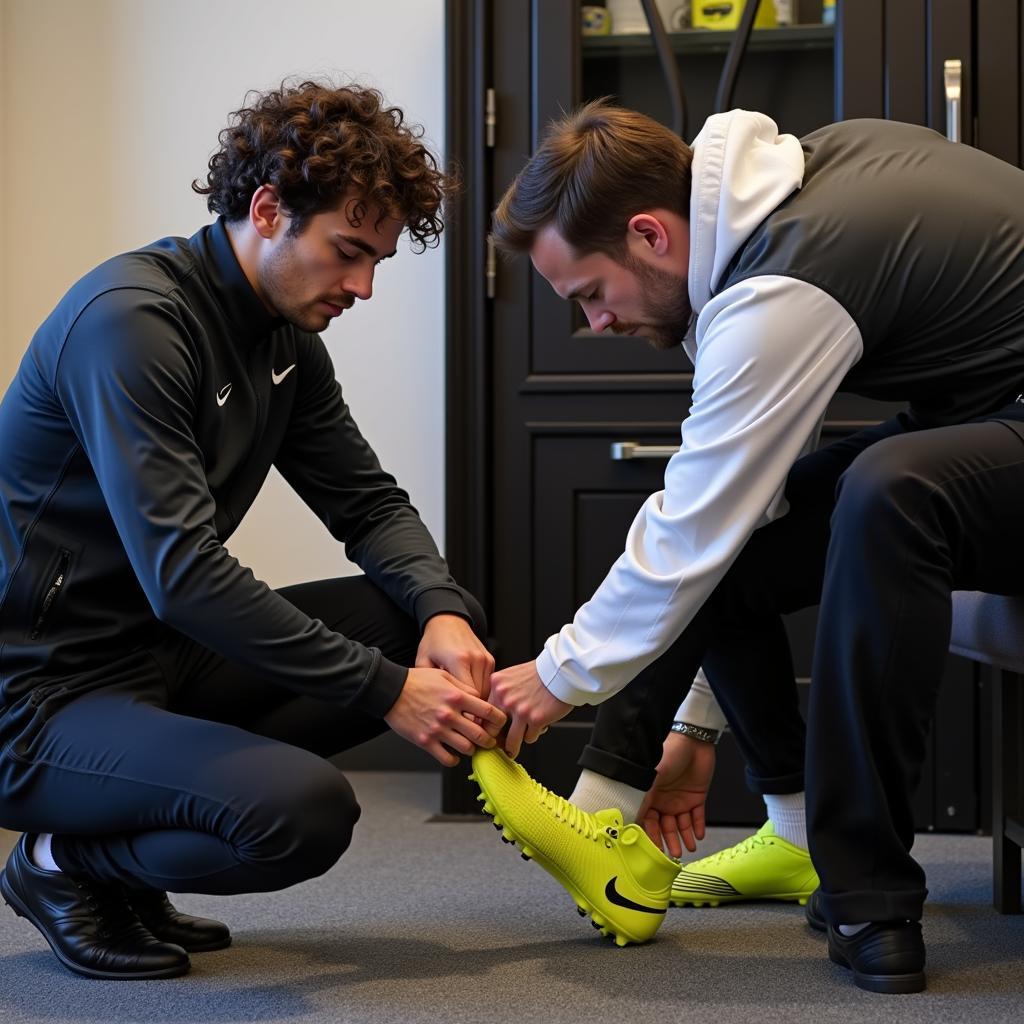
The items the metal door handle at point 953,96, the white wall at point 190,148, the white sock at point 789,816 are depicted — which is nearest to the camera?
the white sock at point 789,816

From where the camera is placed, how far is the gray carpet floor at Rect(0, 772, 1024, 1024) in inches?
51.4

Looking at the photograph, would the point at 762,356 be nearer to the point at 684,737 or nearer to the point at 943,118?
the point at 684,737

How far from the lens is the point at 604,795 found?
1562 millimetres

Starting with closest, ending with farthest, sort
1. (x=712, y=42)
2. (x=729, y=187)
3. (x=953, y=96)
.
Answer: (x=729, y=187) → (x=953, y=96) → (x=712, y=42)

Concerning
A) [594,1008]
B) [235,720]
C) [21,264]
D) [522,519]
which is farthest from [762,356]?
[21,264]

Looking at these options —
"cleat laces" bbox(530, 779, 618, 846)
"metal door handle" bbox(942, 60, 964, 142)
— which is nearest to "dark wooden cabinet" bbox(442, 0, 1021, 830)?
"metal door handle" bbox(942, 60, 964, 142)

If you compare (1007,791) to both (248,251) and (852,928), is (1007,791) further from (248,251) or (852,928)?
(248,251)

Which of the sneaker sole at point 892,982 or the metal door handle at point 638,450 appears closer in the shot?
the sneaker sole at point 892,982

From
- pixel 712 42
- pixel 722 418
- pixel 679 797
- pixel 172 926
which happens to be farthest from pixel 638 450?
pixel 172 926

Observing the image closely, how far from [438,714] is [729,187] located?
62 cm

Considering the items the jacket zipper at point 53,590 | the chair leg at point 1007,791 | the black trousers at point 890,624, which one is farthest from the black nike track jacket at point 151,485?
the chair leg at point 1007,791

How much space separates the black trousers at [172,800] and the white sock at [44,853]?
14mm

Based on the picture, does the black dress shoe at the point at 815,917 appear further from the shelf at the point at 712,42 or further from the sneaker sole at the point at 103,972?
the shelf at the point at 712,42

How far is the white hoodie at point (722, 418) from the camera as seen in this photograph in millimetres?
1315
